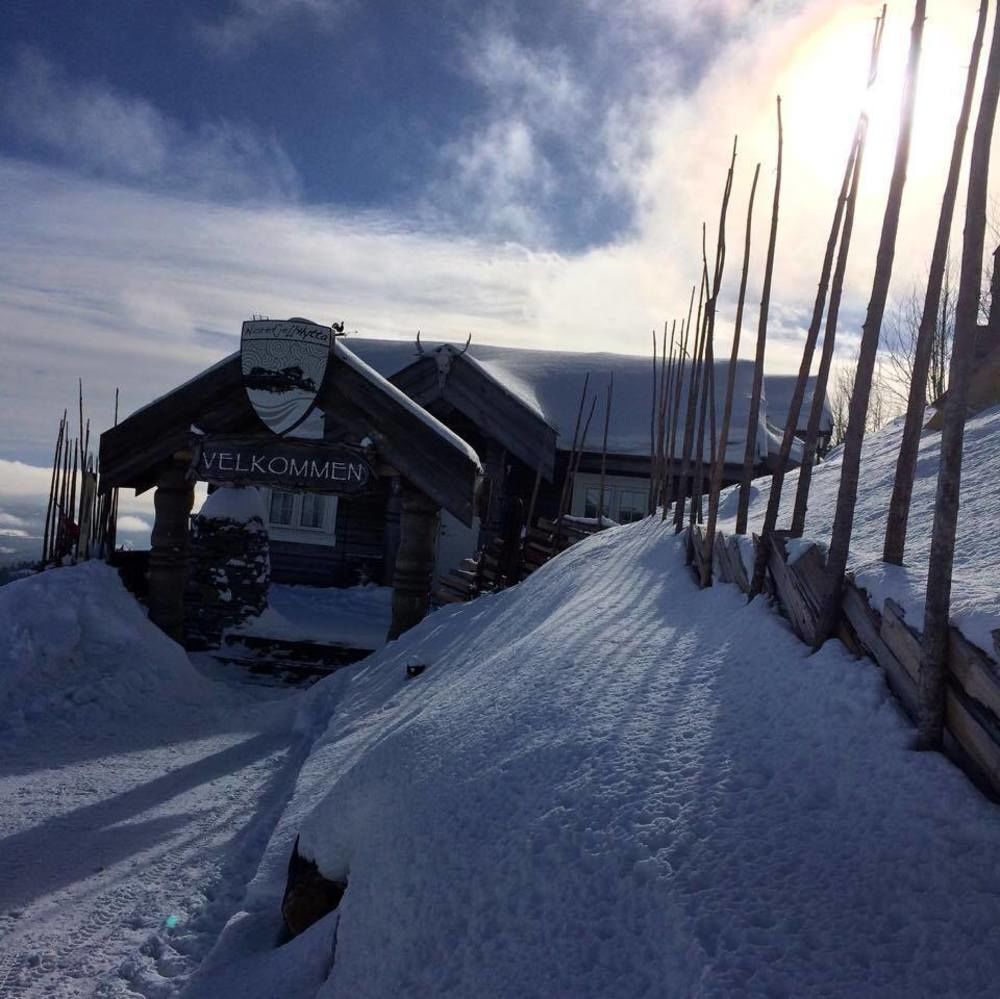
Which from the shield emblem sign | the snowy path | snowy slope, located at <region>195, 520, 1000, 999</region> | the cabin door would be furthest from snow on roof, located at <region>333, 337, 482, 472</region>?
the cabin door

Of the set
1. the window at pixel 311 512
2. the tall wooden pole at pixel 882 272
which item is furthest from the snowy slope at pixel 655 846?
the window at pixel 311 512

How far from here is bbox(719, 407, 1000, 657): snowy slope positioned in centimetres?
266

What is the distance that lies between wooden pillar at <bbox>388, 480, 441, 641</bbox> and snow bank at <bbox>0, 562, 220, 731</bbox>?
1.91 m

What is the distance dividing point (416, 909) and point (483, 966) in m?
0.37

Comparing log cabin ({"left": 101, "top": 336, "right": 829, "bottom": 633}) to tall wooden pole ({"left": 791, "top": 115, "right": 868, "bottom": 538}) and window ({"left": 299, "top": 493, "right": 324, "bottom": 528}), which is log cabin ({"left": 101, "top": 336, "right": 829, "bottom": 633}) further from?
tall wooden pole ({"left": 791, "top": 115, "right": 868, "bottom": 538})

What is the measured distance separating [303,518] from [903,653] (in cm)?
1363

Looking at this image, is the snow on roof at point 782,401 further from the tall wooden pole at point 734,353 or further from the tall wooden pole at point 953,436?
the tall wooden pole at point 953,436

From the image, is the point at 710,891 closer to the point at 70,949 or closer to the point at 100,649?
the point at 70,949

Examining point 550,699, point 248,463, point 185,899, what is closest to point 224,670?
point 248,463

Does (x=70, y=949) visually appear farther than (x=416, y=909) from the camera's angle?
Yes

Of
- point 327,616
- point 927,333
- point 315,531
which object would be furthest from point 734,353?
point 315,531

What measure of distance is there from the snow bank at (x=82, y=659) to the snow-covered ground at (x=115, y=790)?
1 centimetres

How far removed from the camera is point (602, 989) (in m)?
1.95

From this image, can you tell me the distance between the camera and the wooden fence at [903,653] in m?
2.19
